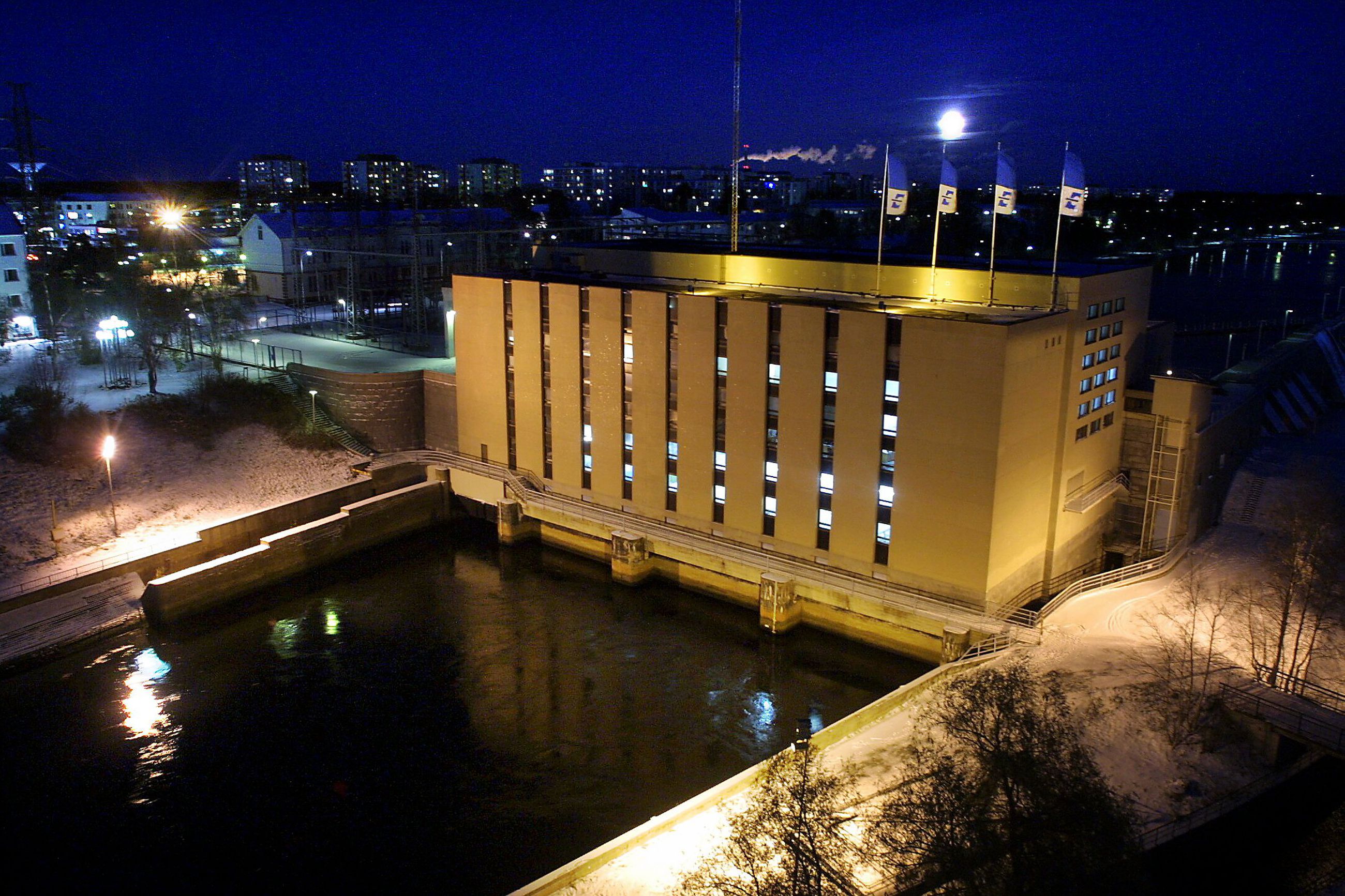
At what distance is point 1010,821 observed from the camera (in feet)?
40.5

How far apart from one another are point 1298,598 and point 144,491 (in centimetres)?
3538

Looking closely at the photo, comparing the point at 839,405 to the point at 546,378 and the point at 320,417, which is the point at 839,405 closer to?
the point at 546,378

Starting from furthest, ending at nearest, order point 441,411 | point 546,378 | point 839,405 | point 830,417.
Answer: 1. point 441,411
2. point 546,378
3. point 830,417
4. point 839,405

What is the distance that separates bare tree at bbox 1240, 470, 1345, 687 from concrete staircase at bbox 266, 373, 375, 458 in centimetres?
3110

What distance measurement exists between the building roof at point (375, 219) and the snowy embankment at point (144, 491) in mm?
18107

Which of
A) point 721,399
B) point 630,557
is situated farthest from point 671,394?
point 630,557

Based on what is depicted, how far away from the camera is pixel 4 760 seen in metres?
21.5

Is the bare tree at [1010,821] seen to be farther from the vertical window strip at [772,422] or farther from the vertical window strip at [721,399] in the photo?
the vertical window strip at [721,399]

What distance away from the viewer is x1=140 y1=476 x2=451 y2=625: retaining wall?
2836 centimetres

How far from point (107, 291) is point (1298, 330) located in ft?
217

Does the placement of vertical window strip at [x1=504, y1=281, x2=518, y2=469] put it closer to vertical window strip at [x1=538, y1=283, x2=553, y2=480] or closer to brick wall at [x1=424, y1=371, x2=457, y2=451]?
vertical window strip at [x1=538, y1=283, x2=553, y2=480]

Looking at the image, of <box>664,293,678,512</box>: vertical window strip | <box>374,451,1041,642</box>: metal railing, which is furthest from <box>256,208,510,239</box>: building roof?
<box>664,293,678,512</box>: vertical window strip

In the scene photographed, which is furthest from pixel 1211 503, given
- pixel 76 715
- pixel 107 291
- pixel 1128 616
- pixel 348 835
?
pixel 107 291

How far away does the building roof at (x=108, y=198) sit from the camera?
3743 inches
